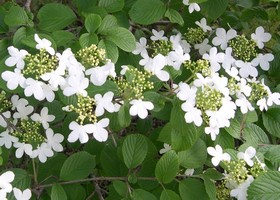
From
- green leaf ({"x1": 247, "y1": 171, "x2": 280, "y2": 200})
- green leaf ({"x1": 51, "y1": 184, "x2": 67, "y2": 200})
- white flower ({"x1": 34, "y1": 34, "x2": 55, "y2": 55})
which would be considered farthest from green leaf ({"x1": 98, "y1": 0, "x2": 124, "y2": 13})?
green leaf ({"x1": 247, "y1": 171, "x2": 280, "y2": 200})

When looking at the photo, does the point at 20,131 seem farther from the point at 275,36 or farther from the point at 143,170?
the point at 275,36

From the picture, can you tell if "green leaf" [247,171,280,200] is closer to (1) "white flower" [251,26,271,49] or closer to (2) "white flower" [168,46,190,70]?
(2) "white flower" [168,46,190,70]

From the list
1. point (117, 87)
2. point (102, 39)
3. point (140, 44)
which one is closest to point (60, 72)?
point (117, 87)

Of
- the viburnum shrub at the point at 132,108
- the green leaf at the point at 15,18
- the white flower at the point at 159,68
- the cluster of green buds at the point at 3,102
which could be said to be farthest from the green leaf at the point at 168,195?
the green leaf at the point at 15,18

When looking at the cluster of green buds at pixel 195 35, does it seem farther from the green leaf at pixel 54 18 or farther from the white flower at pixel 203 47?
the green leaf at pixel 54 18

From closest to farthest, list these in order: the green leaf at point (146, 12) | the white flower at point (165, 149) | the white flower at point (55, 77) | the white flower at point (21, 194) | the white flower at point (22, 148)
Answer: the white flower at point (55, 77), the white flower at point (21, 194), the white flower at point (22, 148), the white flower at point (165, 149), the green leaf at point (146, 12)

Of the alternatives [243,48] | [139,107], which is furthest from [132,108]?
[243,48]
